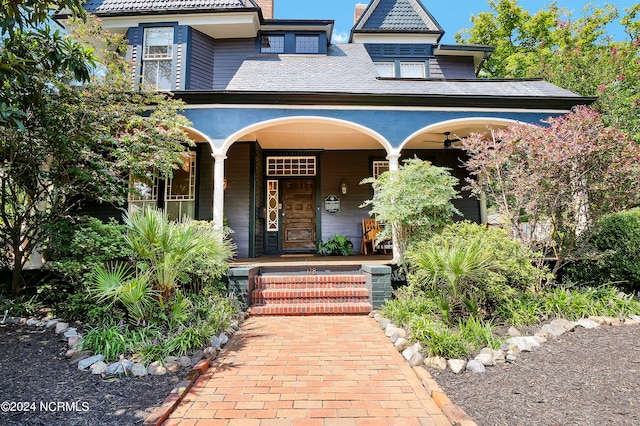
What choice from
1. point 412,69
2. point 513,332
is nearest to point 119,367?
point 513,332

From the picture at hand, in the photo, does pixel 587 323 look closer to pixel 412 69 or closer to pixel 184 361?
pixel 184 361

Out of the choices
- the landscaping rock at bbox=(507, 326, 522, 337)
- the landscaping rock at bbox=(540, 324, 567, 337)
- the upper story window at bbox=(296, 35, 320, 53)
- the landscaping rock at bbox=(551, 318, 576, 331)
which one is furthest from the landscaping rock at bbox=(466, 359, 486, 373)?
the upper story window at bbox=(296, 35, 320, 53)

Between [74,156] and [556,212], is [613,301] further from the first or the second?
[74,156]

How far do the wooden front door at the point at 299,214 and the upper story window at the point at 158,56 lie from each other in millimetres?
3758

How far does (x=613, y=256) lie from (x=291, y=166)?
685 cm

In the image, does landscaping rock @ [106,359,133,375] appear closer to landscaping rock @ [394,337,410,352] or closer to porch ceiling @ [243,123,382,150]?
landscaping rock @ [394,337,410,352]

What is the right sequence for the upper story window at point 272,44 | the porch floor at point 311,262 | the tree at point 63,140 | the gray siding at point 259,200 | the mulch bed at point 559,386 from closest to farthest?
the mulch bed at point 559,386, the tree at point 63,140, the porch floor at point 311,262, the gray siding at point 259,200, the upper story window at point 272,44

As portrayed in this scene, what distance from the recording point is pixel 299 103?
6.43 meters

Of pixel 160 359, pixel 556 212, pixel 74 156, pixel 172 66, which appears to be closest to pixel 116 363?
pixel 160 359

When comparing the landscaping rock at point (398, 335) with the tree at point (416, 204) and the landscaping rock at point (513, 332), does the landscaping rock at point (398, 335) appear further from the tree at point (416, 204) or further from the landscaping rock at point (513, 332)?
the tree at point (416, 204)

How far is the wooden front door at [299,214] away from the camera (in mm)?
8609

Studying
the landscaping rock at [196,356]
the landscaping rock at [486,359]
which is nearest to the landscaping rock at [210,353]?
the landscaping rock at [196,356]

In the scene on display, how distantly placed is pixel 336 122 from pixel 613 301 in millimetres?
5180

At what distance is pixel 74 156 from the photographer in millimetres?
4426
